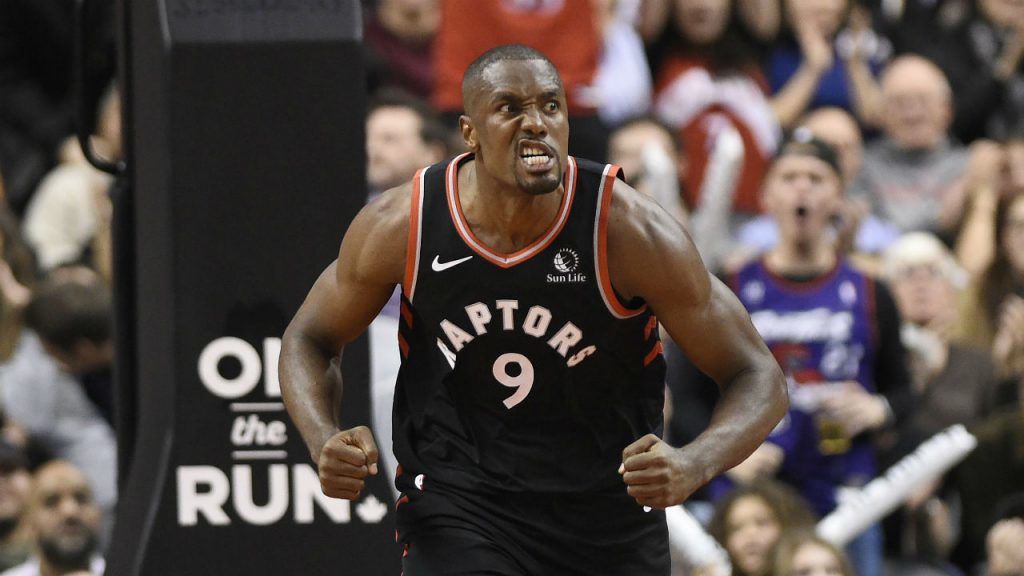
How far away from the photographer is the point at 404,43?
10.0m

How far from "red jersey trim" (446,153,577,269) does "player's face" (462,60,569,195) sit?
14 cm

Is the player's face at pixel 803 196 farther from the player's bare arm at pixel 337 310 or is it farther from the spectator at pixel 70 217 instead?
the spectator at pixel 70 217

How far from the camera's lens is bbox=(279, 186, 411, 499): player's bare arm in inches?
181

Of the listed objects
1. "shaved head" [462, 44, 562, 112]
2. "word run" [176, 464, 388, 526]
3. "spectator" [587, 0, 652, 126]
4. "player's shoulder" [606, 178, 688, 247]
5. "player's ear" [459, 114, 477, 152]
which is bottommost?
"word run" [176, 464, 388, 526]

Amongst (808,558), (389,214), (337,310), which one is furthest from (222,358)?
(808,558)

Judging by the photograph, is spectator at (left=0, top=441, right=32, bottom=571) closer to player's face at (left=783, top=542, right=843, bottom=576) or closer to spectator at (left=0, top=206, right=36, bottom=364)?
spectator at (left=0, top=206, right=36, bottom=364)

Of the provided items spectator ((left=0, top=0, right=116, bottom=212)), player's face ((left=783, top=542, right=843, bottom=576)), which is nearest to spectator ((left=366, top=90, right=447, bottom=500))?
player's face ((left=783, top=542, right=843, bottom=576))

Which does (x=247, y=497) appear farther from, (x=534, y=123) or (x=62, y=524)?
(x=62, y=524)

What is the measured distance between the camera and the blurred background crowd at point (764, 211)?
24.8 ft

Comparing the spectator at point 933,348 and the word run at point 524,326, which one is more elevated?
the word run at point 524,326

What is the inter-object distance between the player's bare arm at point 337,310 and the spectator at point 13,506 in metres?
3.22

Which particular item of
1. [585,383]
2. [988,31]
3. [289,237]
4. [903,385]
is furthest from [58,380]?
[988,31]

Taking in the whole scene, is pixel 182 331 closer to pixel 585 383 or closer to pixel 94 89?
pixel 94 89

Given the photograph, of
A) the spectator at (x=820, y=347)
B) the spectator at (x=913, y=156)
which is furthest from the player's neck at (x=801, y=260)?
the spectator at (x=913, y=156)
